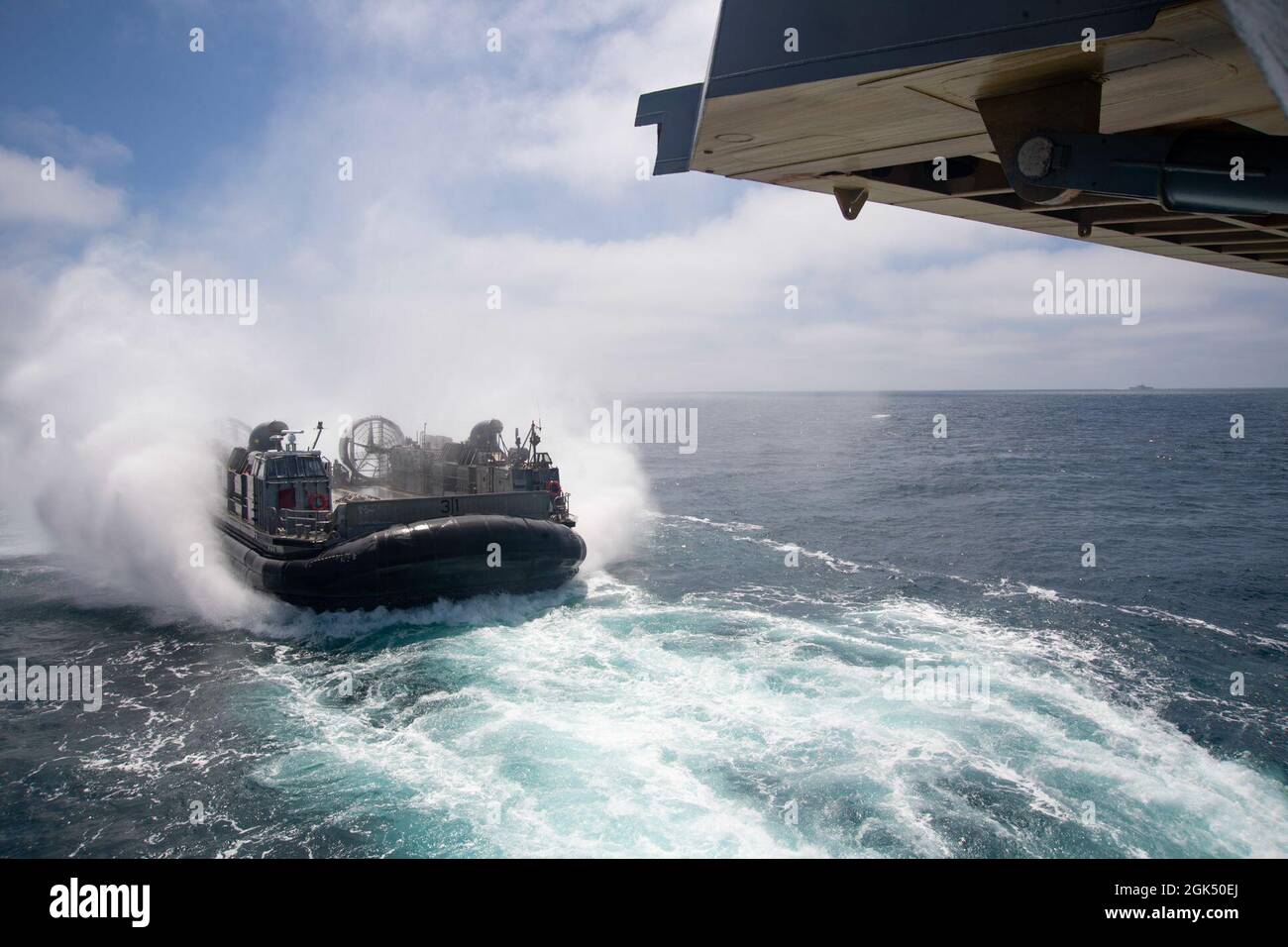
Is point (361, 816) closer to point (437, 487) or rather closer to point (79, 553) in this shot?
point (437, 487)

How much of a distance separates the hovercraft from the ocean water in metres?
1.06

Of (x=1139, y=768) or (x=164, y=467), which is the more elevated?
(x=164, y=467)

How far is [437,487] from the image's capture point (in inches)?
1374

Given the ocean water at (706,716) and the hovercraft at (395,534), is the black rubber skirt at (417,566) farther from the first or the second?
the ocean water at (706,716)

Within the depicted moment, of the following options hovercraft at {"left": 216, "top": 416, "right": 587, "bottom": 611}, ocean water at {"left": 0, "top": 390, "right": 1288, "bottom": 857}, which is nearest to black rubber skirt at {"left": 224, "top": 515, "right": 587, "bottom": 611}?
hovercraft at {"left": 216, "top": 416, "right": 587, "bottom": 611}

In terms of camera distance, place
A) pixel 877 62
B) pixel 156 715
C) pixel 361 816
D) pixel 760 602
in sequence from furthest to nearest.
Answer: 1. pixel 760 602
2. pixel 156 715
3. pixel 361 816
4. pixel 877 62

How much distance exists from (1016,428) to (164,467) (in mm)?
105877

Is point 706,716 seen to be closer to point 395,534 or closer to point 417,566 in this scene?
point 417,566

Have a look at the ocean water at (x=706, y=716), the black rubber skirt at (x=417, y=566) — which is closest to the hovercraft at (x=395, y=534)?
the black rubber skirt at (x=417, y=566)

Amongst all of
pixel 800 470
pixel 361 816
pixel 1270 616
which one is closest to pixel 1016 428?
pixel 800 470

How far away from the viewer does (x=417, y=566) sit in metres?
23.8

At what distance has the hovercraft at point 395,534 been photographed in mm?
23625

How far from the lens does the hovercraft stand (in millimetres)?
23625

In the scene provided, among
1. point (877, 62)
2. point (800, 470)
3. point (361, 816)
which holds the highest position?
point (877, 62)
